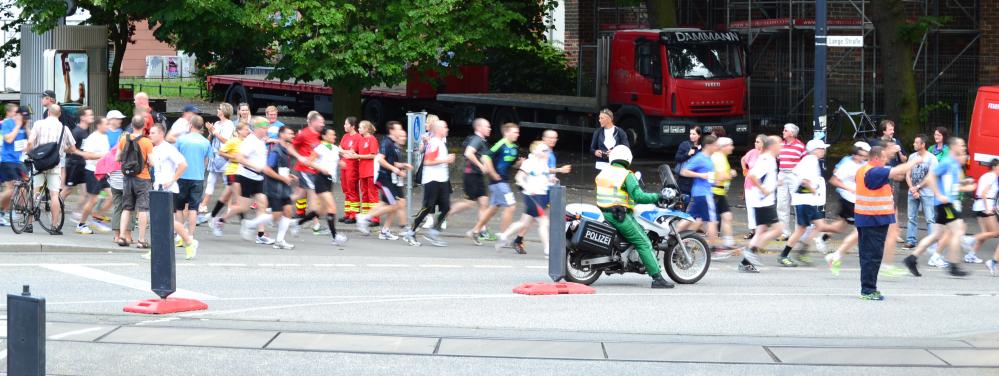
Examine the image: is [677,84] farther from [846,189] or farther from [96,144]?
[96,144]

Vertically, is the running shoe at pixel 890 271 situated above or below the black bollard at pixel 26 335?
below

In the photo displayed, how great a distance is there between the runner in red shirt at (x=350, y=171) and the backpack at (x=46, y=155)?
3.44 m

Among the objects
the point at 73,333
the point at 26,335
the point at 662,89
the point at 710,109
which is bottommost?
the point at 73,333

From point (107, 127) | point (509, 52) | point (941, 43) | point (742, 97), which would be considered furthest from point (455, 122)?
point (107, 127)

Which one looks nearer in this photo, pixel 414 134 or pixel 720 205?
pixel 720 205

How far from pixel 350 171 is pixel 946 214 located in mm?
7522

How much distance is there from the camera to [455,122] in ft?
110

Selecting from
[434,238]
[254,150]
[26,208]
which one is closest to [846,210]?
[434,238]

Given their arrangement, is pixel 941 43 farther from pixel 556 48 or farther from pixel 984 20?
pixel 556 48

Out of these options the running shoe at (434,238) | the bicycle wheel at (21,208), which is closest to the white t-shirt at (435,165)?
the running shoe at (434,238)

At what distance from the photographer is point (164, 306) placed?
1096 centimetres

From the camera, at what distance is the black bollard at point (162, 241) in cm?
1050

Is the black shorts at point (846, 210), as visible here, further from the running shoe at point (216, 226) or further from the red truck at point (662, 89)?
the red truck at point (662, 89)

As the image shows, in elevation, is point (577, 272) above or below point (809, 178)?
below
